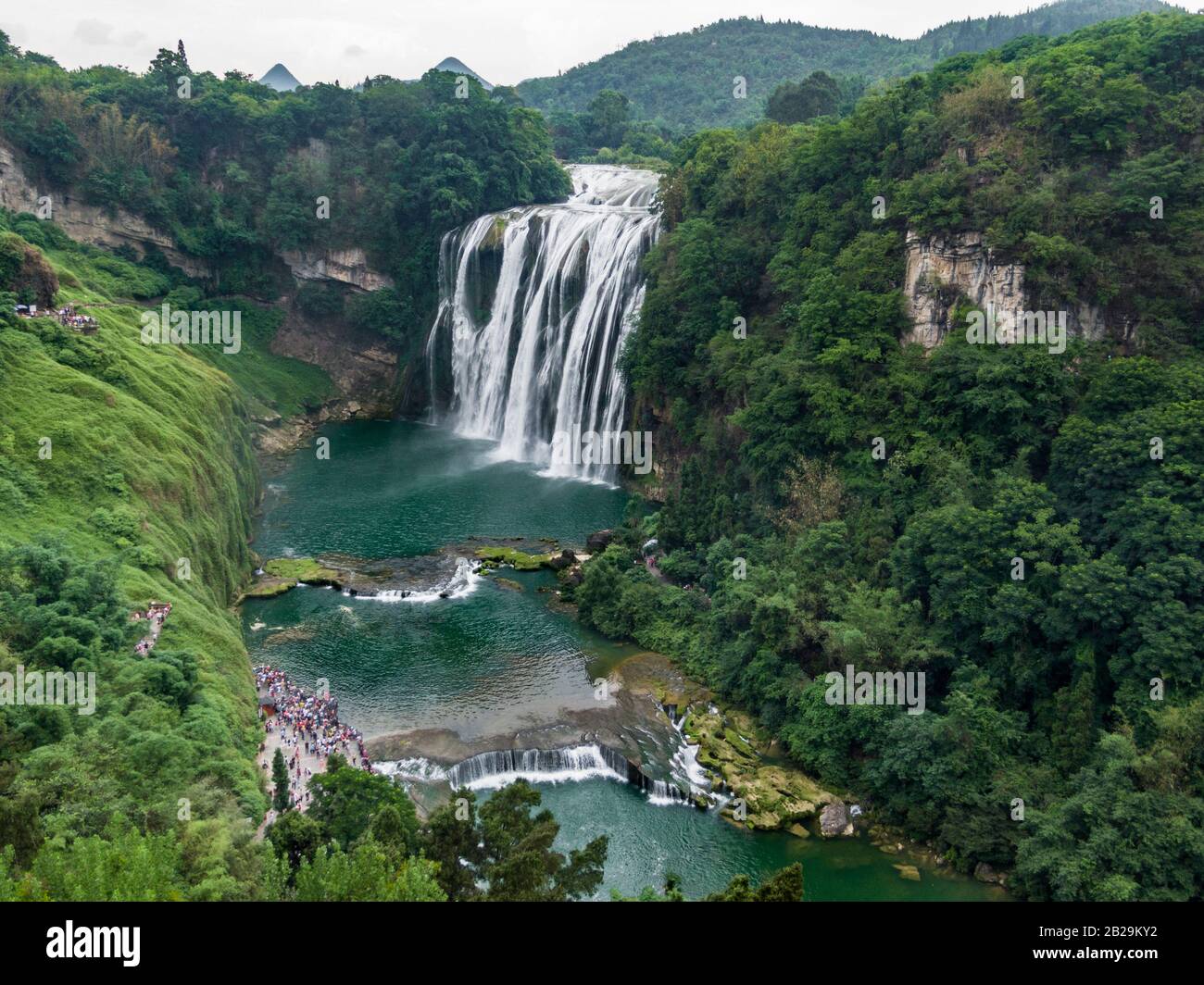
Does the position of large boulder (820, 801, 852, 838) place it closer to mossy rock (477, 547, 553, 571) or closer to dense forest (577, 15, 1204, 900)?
dense forest (577, 15, 1204, 900)

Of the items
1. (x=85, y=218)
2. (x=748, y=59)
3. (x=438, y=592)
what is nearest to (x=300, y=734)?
(x=438, y=592)

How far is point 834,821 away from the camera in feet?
73.8

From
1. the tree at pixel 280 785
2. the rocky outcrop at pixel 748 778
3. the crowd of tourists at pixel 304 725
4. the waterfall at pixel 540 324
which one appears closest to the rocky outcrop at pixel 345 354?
the waterfall at pixel 540 324

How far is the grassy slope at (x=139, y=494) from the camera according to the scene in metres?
19.5

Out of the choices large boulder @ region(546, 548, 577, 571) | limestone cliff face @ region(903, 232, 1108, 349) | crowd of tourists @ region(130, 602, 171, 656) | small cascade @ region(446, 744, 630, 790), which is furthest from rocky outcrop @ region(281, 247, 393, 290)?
small cascade @ region(446, 744, 630, 790)

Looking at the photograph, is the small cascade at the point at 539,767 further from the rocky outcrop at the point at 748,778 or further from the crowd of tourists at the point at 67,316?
the crowd of tourists at the point at 67,316

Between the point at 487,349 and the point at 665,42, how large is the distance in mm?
78474

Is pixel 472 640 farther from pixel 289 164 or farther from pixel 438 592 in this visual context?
pixel 289 164

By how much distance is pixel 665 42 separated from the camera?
377ft

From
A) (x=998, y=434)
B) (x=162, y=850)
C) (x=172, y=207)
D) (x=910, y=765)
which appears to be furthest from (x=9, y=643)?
(x=172, y=207)

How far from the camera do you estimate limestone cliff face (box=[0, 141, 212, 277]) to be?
53.5 meters

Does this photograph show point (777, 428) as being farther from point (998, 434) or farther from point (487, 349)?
point (487, 349)

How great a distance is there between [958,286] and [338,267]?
40.7 meters
